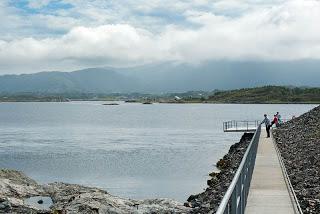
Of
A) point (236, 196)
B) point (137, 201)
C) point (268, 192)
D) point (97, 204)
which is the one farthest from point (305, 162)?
point (236, 196)

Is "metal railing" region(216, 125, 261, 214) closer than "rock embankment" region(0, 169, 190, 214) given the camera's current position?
Yes

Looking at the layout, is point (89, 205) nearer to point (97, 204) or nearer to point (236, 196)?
point (97, 204)

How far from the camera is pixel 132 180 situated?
4788cm

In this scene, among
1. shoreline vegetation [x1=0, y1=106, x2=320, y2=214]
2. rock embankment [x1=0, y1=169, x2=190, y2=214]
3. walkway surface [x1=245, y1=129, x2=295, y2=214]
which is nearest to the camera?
walkway surface [x1=245, y1=129, x2=295, y2=214]

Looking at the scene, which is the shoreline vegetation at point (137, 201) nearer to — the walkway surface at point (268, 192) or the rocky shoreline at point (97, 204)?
the rocky shoreline at point (97, 204)

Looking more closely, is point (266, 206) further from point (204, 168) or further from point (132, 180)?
point (204, 168)

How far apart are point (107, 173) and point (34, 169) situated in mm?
9876

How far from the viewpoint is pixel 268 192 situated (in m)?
18.8

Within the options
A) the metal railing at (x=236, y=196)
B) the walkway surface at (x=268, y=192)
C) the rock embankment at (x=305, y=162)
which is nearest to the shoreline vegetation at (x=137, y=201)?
the rock embankment at (x=305, y=162)

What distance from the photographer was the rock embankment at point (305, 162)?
19875 mm

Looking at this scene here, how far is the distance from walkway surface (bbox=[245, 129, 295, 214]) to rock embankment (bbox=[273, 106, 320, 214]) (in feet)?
2.75

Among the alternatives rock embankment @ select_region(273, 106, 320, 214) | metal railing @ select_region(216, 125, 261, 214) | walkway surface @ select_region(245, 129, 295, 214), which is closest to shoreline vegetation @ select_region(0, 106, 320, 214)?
rock embankment @ select_region(273, 106, 320, 214)

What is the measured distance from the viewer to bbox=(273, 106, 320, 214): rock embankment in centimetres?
1988

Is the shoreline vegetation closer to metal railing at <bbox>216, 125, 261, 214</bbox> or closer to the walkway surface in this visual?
the walkway surface
